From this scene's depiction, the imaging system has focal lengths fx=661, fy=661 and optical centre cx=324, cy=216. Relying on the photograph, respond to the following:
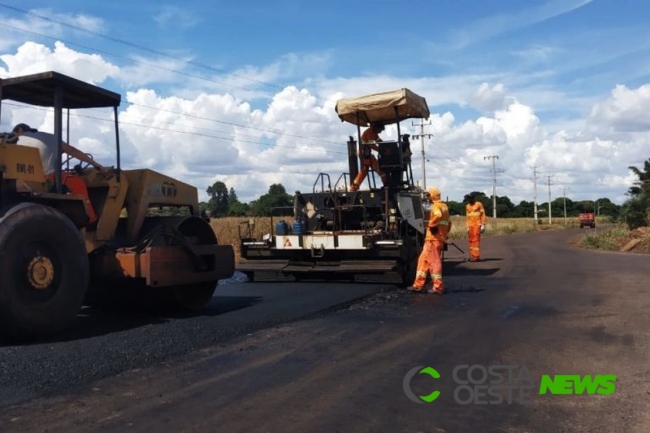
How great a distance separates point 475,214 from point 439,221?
21.1 ft

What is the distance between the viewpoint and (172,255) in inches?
294

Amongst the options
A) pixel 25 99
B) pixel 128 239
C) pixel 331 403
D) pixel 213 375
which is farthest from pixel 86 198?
pixel 331 403

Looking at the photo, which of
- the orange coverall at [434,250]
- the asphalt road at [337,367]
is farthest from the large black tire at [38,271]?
the orange coverall at [434,250]

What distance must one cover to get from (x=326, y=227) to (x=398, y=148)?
2.11 meters

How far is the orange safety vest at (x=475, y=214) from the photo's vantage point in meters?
16.4

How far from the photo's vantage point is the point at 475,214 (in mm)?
16531

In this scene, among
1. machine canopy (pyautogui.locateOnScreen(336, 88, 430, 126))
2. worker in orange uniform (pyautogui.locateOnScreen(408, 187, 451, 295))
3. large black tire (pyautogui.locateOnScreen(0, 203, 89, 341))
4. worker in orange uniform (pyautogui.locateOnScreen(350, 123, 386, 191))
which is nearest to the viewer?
large black tire (pyautogui.locateOnScreen(0, 203, 89, 341))

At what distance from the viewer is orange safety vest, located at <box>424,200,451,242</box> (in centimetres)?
1038

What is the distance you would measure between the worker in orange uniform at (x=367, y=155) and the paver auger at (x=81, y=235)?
4933mm

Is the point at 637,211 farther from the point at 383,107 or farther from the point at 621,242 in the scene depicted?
the point at 383,107

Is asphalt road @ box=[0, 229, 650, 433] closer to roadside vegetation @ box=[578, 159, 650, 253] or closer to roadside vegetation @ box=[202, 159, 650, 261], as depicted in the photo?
roadside vegetation @ box=[202, 159, 650, 261]

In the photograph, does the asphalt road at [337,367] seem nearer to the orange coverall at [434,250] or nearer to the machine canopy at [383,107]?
the orange coverall at [434,250]

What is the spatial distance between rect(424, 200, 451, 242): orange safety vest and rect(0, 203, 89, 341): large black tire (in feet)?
18.4

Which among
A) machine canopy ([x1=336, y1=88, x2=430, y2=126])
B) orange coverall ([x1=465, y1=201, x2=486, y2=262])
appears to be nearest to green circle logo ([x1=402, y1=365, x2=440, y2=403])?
machine canopy ([x1=336, y1=88, x2=430, y2=126])
